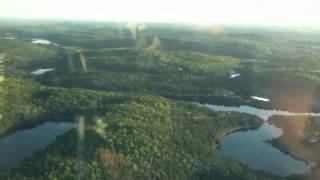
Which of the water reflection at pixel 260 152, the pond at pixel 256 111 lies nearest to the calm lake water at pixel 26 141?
the water reflection at pixel 260 152

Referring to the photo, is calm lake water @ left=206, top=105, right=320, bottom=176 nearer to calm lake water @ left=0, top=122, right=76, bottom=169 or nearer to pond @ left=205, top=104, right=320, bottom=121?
pond @ left=205, top=104, right=320, bottom=121

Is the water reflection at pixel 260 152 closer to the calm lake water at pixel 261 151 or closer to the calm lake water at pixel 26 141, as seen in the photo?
the calm lake water at pixel 261 151

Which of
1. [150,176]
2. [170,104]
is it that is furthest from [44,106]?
[150,176]

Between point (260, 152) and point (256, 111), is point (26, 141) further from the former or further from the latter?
point (256, 111)

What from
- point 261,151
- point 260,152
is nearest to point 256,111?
point 261,151

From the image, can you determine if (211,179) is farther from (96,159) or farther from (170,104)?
(170,104)

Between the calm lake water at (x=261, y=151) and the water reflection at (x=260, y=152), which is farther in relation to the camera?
the calm lake water at (x=261, y=151)

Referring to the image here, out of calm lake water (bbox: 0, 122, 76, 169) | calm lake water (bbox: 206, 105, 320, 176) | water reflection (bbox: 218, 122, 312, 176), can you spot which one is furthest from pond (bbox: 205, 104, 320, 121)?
calm lake water (bbox: 0, 122, 76, 169)
